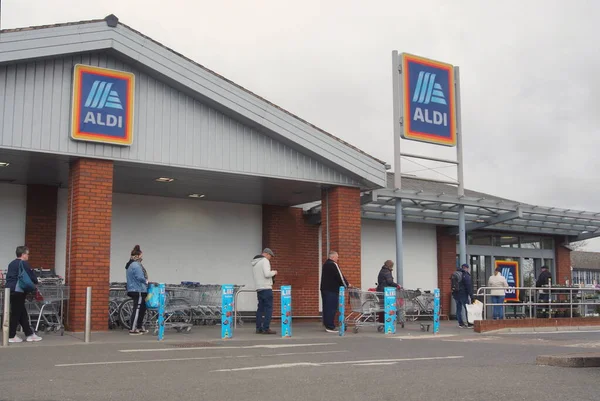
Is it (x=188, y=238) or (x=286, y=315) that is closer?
(x=286, y=315)

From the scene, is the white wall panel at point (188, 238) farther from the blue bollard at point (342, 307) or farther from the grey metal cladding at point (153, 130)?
the blue bollard at point (342, 307)

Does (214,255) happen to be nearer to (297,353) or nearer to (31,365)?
(297,353)

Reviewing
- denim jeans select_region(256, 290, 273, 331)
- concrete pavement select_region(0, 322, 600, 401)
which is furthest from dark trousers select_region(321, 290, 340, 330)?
concrete pavement select_region(0, 322, 600, 401)

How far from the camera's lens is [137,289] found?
15.3 meters

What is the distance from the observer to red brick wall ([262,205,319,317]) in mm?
22797

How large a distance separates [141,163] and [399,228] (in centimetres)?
794

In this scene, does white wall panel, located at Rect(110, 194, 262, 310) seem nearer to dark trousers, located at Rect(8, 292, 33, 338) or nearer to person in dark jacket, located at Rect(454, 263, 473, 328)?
person in dark jacket, located at Rect(454, 263, 473, 328)

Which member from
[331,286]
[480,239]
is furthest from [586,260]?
[331,286]

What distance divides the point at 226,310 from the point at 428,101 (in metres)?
9.99

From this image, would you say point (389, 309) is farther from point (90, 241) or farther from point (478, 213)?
point (478, 213)

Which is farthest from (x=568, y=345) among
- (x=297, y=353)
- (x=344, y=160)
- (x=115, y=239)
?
(x=115, y=239)

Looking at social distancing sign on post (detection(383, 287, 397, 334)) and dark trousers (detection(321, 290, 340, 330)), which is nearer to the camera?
social distancing sign on post (detection(383, 287, 397, 334))

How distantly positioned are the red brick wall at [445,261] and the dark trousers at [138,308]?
13.5 metres

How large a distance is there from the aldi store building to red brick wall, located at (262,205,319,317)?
0.11 ft
